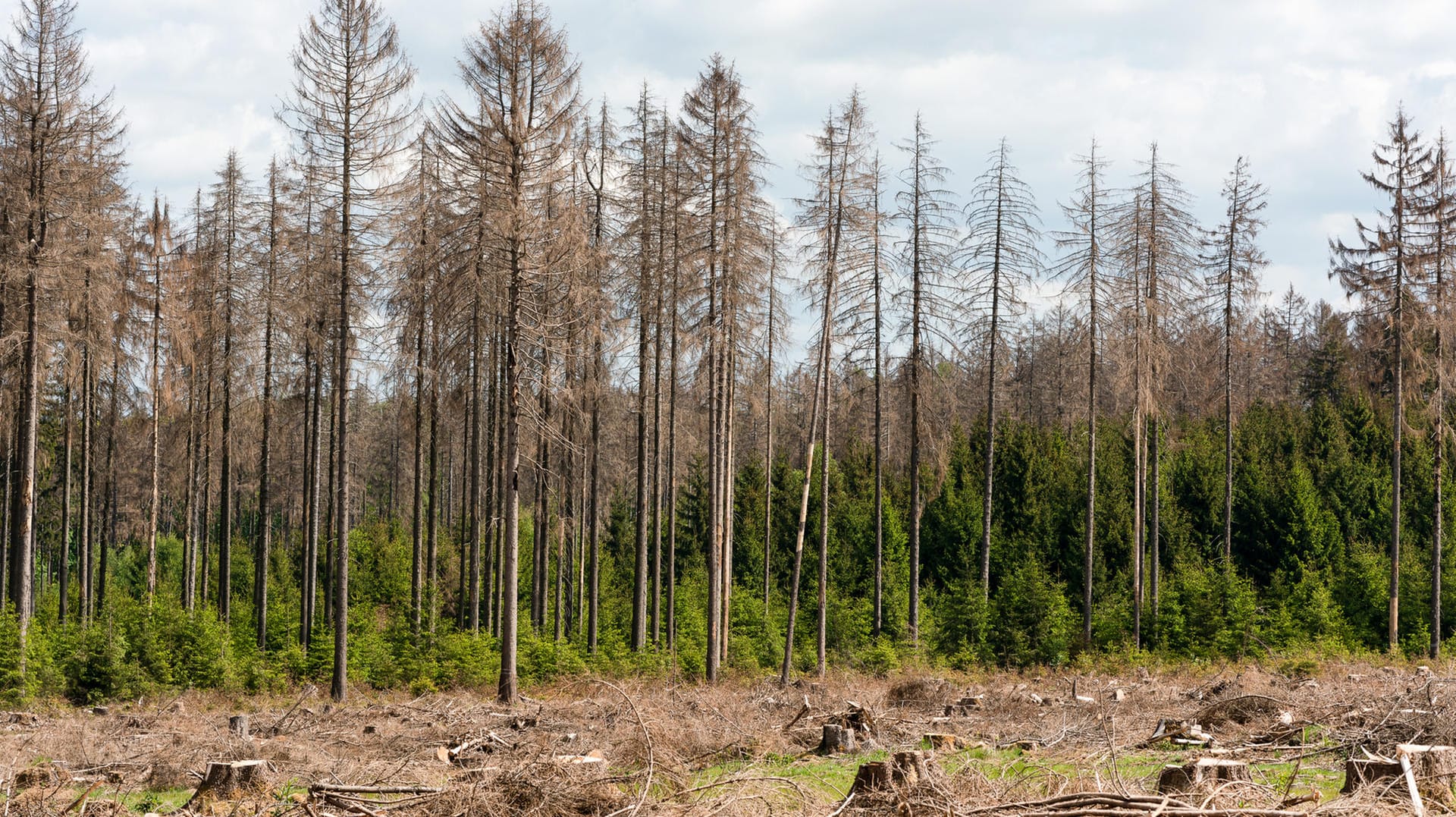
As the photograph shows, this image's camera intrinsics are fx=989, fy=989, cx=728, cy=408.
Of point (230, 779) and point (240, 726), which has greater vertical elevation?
point (230, 779)

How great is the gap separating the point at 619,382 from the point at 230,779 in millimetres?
14864

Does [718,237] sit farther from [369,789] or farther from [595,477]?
[369,789]

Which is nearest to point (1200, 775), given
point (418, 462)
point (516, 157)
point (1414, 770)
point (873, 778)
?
point (1414, 770)

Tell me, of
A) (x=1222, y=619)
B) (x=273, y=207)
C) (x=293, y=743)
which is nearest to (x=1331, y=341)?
(x=1222, y=619)

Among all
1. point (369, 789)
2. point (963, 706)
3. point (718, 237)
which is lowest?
point (963, 706)

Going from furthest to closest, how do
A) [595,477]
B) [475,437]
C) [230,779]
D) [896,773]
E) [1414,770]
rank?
[475,437], [595,477], [230,779], [1414,770], [896,773]

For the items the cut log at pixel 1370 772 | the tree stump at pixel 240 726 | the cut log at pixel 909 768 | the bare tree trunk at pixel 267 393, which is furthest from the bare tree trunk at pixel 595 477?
the cut log at pixel 1370 772

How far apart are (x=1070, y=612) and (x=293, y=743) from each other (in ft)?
70.7

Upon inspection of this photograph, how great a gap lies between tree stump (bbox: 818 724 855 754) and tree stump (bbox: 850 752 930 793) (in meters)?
4.79

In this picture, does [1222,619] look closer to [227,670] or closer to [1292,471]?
[1292,471]

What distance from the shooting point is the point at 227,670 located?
19.4m

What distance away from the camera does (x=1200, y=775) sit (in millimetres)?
5688

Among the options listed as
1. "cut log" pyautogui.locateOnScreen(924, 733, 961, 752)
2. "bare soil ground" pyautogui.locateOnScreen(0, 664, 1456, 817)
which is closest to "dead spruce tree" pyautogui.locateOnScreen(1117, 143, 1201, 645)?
"bare soil ground" pyautogui.locateOnScreen(0, 664, 1456, 817)

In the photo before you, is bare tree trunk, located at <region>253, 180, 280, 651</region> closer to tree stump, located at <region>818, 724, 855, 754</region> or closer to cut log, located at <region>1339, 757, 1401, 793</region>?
tree stump, located at <region>818, 724, 855, 754</region>
